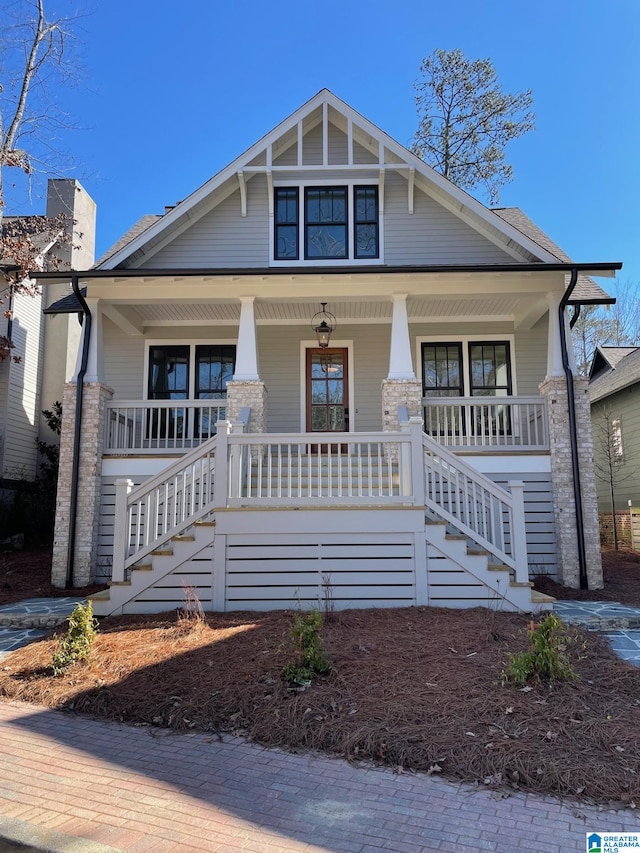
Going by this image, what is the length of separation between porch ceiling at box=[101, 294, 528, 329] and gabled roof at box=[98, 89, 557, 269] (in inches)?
34.6

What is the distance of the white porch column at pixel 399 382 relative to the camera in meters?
9.47

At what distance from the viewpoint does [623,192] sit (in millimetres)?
23312

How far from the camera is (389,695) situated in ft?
14.1

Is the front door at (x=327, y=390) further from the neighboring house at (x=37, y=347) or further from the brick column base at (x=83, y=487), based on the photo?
the neighboring house at (x=37, y=347)

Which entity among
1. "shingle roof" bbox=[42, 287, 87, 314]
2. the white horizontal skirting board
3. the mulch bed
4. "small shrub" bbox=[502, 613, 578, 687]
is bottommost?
the mulch bed

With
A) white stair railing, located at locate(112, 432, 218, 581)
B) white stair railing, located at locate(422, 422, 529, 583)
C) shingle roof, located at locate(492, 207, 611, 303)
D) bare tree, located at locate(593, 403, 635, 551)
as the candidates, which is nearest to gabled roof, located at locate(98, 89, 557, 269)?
shingle roof, located at locate(492, 207, 611, 303)

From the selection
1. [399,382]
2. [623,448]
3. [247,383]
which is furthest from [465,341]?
[623,448]

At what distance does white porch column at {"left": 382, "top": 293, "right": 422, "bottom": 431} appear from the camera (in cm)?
947

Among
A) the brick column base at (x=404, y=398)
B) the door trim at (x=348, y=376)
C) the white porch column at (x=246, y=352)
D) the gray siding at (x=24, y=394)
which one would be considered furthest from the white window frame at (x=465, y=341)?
the gray siding at (x=24, y=394)

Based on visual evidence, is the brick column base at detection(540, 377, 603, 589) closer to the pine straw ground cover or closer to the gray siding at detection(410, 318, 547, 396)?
the gray siding at detection(410, 318, 547, 396)

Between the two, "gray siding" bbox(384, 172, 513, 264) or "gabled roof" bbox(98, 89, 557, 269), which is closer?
"gabled roof" bbox(98, 89, 557, 269)

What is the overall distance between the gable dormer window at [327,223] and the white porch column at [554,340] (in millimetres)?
3371

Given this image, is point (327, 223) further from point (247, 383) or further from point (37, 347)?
point (37, 347)

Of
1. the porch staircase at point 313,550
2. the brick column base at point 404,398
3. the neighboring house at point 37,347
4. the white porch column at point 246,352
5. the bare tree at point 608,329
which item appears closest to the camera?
the porch staircase at point 313,550
